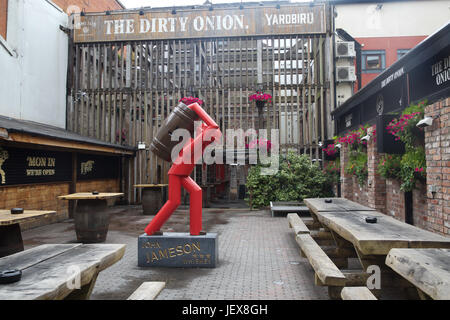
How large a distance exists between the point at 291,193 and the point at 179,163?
7.13 metres

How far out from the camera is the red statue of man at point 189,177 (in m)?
4.77

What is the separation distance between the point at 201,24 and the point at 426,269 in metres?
12.9

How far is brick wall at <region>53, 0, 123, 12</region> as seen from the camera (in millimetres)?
13227

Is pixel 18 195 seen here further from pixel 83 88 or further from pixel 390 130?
pixel 390 130

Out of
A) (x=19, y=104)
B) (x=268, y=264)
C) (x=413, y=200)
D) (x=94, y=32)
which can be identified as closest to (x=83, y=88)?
(x=94, y=32)

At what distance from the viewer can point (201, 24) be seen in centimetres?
1308

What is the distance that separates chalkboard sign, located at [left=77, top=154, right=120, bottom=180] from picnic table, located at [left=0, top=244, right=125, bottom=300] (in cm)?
836

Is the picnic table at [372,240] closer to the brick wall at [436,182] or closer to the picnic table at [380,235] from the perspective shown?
the picnic table at [380,235]

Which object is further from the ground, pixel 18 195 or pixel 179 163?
pixel 179 163

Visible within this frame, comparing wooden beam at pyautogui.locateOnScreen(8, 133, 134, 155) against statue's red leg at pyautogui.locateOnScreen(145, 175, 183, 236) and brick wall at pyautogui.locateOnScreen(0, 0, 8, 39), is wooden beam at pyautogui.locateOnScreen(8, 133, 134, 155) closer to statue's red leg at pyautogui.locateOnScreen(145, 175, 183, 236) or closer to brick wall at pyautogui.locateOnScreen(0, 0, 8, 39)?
statue's red leg at pyautogui.locateOnScreen(145, 175, 183, 236)

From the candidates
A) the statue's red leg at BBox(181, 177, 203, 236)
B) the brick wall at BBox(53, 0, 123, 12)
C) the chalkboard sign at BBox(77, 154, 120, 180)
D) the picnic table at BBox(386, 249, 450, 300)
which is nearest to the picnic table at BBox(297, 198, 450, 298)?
the picnic table at BBox(386, 249, 450, 300)

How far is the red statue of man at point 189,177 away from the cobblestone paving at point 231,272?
0.69m
